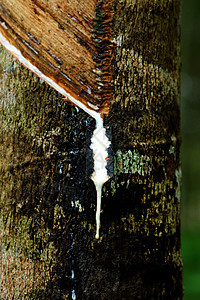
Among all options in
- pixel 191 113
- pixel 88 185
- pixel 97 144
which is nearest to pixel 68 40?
pixel 97 144

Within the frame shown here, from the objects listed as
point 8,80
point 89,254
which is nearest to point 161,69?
point 8,80

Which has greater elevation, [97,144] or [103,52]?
[103,52]

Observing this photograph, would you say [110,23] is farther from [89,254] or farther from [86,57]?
[89,254]

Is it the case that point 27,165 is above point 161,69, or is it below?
below

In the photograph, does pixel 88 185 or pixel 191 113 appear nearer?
pixel 88 185

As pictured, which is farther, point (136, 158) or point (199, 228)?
point (199, 228)

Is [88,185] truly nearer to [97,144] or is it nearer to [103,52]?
[97,144]
